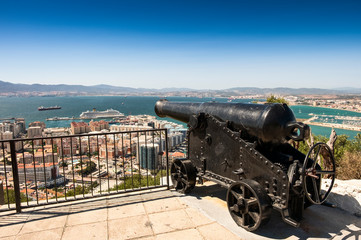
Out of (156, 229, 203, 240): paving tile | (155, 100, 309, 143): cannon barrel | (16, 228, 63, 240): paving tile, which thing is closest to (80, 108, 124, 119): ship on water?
(16, 228, 63, 240): paving tile

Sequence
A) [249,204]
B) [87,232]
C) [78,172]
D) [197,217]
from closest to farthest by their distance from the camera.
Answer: [249,204] → [87,232] → [197,217] → [78,172]

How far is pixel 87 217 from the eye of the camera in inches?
120

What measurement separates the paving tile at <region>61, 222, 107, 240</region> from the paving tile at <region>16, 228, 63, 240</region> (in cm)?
7

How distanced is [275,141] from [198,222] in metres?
1.25

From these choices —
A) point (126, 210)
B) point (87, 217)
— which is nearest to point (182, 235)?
point (126, 210)

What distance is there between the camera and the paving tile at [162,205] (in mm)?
3244

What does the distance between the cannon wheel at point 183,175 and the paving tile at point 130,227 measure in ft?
2.77

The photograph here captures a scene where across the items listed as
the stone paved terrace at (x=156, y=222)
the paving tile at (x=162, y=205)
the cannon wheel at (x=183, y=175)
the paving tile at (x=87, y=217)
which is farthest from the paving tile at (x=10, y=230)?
the cannon wheel at (x=183, y=175)

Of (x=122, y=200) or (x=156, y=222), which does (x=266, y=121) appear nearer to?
(x=156, y=222)

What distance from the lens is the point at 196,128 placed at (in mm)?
3514

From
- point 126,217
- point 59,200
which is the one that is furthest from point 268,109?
point 59,200

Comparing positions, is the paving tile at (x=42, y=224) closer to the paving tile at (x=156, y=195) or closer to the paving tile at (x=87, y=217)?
the paving tile at (x=87, y=217)

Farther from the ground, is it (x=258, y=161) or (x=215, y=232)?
(x=258, y=161)

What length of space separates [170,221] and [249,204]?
943 millimetres
